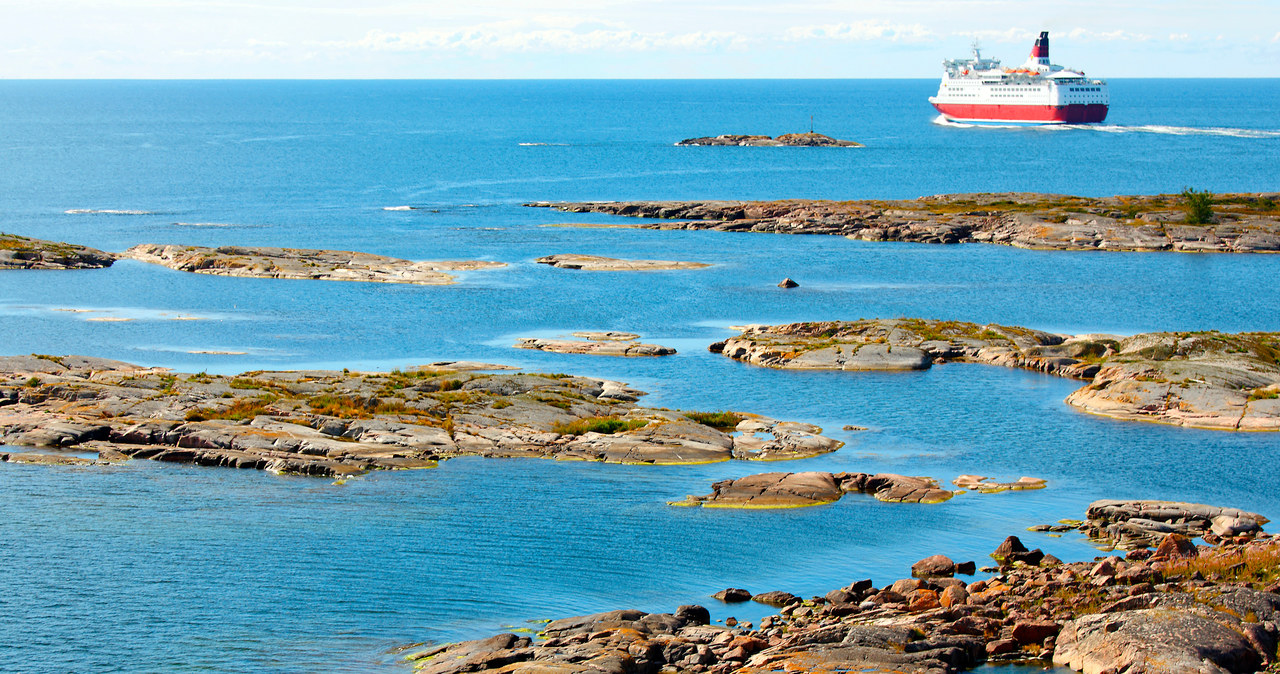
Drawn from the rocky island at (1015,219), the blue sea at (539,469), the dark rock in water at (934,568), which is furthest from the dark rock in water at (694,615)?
the rocky island at (1015,219)

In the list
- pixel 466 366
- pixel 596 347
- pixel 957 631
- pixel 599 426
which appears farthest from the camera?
pixel 596 347

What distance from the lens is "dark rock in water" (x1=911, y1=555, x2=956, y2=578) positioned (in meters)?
41.5

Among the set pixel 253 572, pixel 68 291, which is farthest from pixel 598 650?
pixel 68 291

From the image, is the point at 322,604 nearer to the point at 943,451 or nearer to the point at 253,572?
the point at 253,572

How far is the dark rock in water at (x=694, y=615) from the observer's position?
Result: 37406mm

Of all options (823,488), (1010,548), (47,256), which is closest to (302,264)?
(47,256)

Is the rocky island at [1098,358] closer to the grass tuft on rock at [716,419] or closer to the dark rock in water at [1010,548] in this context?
the grass tuft on rock at [716,419]

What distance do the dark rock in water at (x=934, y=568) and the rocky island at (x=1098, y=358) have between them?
26.6m

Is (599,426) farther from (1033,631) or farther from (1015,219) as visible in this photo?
(1015,219)

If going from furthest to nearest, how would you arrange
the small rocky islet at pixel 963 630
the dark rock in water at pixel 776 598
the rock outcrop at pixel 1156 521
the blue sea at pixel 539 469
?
the rock outcrop at pixel 1156 521
the blue sea at pixel 539 469
the dark rock in water at pixel 776 598
the small rocky islet at pixel 963 630

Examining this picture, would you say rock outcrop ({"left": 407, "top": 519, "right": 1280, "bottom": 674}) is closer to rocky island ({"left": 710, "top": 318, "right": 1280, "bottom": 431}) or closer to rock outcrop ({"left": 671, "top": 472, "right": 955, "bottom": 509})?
rock outcrop ({"left": 671, "top": 472, "right": 955, "bottom": 509})

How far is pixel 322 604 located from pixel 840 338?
46.6m

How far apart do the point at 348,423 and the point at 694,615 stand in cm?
2700

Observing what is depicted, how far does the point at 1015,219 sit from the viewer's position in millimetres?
133125
